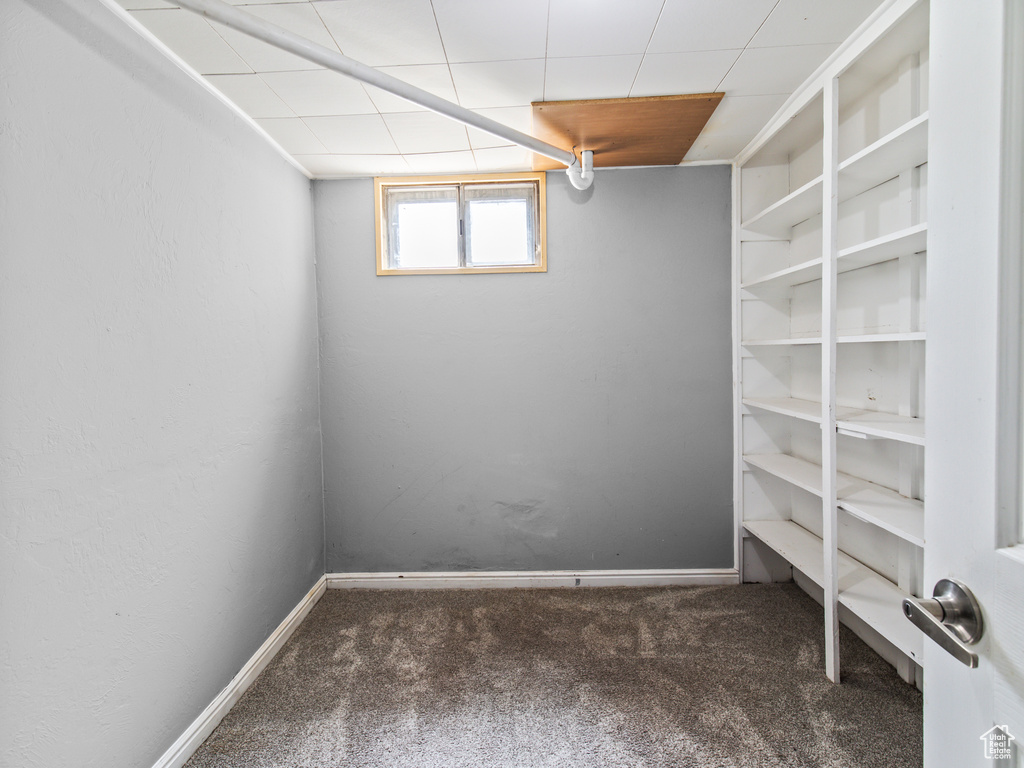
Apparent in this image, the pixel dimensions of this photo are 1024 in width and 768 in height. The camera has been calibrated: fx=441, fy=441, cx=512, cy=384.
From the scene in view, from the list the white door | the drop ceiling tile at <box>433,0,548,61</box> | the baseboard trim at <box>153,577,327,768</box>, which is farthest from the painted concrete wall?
the white door

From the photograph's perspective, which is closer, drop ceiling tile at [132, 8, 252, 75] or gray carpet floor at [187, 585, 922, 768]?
drop ceiling tile at [132, 8, 252, 75]

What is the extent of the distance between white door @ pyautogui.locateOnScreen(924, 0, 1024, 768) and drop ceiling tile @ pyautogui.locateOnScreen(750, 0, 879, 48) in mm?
1039

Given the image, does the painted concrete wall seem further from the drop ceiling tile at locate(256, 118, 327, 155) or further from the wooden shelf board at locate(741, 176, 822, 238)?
the wooden shelf board at locate(741, 176, 822, 238)

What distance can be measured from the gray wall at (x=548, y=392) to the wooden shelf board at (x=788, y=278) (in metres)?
0.18

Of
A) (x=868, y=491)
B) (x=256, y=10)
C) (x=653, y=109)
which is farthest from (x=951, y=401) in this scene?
(x=256, y=10)

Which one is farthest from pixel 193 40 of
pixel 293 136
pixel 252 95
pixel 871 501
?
pixel 871 501

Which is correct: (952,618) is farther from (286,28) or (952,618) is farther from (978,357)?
(286,28)

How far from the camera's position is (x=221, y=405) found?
1684 mm

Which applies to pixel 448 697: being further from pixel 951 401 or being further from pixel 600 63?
pixel 600 63

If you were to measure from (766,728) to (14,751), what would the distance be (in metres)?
2.09

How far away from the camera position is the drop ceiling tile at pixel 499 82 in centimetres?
158

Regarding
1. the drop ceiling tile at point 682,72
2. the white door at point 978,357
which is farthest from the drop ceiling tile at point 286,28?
the white door at point 978,357

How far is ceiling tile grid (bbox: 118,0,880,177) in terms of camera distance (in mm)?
1342

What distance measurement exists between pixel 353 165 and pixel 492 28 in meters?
1.21
